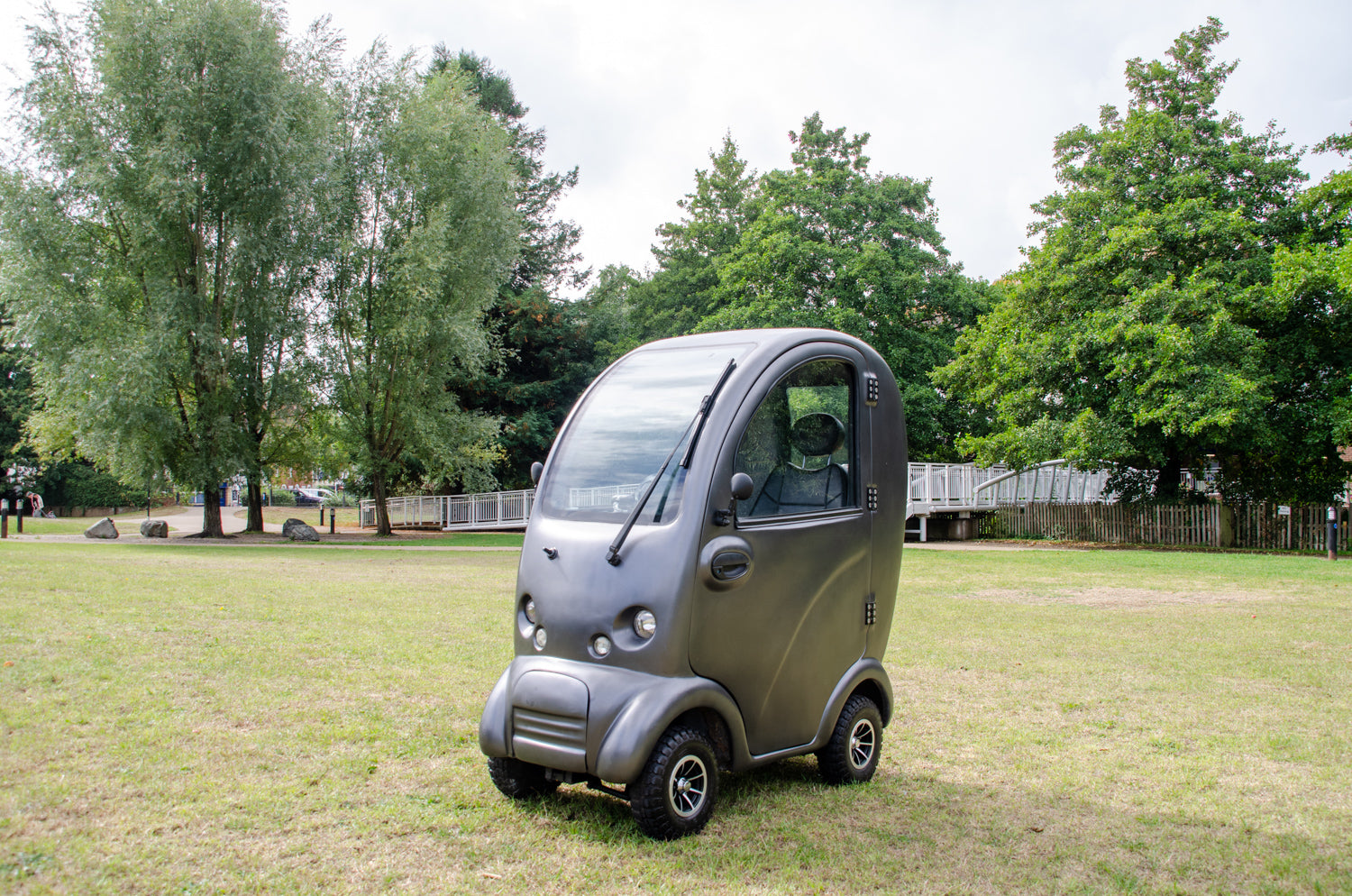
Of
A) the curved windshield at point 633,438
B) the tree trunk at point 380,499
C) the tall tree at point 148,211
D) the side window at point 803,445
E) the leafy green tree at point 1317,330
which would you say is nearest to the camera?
the curved windshield at point 633,438

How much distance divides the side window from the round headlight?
27.5 inches

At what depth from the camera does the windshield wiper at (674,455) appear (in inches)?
169

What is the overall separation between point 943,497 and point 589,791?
27.9 meters

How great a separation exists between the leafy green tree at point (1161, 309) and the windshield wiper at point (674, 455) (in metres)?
21.1

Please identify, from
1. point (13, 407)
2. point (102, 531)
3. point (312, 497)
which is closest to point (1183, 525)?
point (102, 531)

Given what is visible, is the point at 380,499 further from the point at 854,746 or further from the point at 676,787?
the point at 676,787

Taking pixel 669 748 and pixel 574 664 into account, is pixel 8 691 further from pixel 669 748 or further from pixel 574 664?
pixel 669 748

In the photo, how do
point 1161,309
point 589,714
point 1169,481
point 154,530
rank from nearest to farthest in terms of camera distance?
1. point 589,714
2. point 1161,309
3. point 154,530
4. point 1169,481

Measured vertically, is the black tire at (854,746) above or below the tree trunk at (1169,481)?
below

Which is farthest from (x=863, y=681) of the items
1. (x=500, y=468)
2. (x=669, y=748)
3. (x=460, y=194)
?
(x=500, y=468)

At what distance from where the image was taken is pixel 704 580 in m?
4.22

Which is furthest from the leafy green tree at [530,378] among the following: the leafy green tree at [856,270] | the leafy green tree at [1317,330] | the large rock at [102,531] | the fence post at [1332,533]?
the fence post at [1332,533]

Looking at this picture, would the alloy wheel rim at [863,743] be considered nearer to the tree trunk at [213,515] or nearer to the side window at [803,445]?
the side window at [803,445]

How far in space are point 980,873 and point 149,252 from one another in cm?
2751
